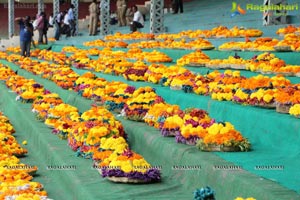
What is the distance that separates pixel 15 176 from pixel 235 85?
308cm

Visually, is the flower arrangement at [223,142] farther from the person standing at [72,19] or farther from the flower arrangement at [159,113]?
the person standing at [72,19]

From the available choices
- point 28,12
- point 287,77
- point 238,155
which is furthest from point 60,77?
point 28,12

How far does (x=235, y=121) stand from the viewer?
305 inches

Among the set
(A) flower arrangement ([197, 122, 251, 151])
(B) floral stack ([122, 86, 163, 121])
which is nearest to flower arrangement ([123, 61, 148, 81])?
(B) floral stack ([122, 86, 163, 121])

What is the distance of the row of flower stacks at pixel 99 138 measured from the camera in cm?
644

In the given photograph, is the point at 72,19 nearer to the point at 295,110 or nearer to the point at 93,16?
the point at 93,16

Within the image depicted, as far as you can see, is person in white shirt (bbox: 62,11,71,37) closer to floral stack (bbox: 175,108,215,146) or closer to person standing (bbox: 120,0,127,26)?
person standing (bbox: 120,0,127,26)

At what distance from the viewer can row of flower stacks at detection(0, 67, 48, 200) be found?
6.58 m

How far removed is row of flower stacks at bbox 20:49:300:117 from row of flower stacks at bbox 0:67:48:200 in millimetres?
2482

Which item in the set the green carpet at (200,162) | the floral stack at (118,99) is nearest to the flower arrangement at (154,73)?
the floral stack at (118,99)

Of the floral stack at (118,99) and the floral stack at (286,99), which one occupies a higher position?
the floral stack at (286,99)

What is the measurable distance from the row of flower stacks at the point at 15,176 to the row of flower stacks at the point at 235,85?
248 cm

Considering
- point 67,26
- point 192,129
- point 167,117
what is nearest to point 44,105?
point 167,117

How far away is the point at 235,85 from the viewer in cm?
886
